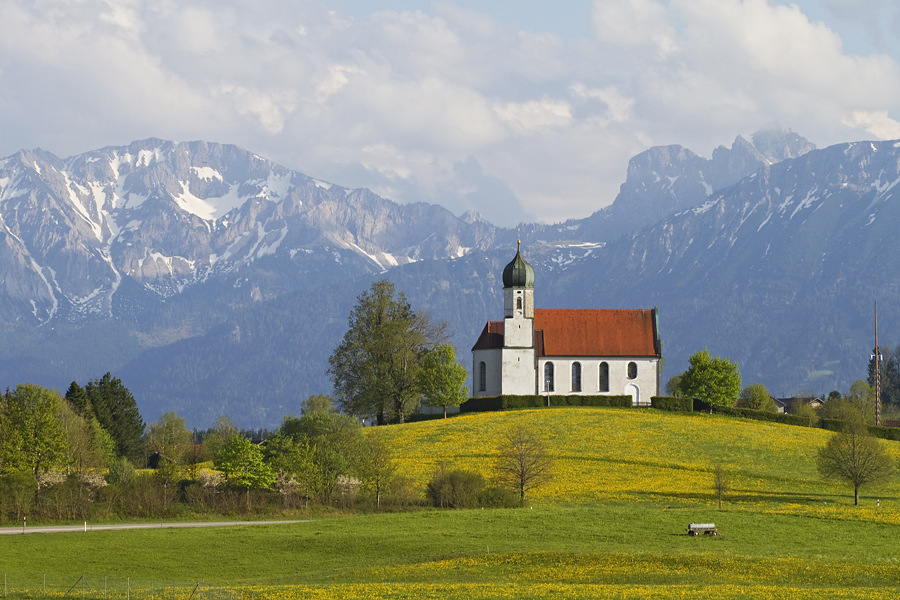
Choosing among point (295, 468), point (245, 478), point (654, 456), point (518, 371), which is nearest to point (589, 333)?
point (518, 371)

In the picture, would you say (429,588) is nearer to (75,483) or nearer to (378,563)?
(378,563)

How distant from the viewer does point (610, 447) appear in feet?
276

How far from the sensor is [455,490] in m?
65.1

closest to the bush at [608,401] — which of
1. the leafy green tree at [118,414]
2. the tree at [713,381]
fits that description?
the tree at [713,381]

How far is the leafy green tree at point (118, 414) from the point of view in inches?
4028

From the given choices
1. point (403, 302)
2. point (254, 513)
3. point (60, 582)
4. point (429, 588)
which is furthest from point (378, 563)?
point (403, 302)

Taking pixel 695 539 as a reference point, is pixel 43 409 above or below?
above

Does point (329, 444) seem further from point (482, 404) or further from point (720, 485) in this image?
point (482, 404)

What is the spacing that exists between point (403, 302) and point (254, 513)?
49.0 metres

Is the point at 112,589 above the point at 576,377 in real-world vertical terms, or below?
below

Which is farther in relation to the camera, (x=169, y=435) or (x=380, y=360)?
(x=169, y=435)

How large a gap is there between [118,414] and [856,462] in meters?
69.0

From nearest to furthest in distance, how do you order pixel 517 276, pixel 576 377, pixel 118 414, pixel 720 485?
pixel 720 485, pixel 118 414, pixel 576 377, pixel 517 276

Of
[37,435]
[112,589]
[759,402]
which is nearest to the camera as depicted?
[112,589]
